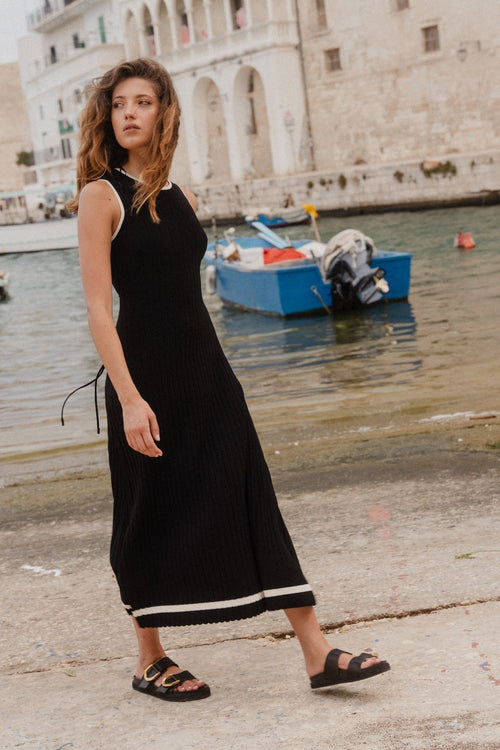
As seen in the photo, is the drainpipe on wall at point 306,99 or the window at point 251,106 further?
the window at point 251,106

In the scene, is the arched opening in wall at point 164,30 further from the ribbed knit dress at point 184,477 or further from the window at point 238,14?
the ribbed knit dress at point 184,477

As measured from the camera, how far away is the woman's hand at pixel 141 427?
2389mm

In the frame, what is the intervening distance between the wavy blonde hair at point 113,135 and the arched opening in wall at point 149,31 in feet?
141

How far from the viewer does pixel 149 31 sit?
4478 cm

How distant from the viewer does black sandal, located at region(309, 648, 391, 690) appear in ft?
7.88

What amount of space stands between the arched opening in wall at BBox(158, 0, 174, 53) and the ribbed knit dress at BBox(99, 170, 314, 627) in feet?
141

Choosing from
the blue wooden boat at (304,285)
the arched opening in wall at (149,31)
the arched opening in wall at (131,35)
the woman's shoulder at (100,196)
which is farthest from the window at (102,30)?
the woman's shoulder at (100,196)

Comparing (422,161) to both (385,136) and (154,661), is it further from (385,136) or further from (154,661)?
(154,661)

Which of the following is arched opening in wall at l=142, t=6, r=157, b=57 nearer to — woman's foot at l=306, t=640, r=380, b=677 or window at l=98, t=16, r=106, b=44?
window at l=98, t=16, r=106, b=44

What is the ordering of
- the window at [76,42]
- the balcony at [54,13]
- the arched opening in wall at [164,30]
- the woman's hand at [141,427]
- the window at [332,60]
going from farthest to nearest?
the window at [76,42]
the balcony at [54,13]
the arched opening in wall at [164,30]
the window at [332,60]
the woman's hand at [141,427]

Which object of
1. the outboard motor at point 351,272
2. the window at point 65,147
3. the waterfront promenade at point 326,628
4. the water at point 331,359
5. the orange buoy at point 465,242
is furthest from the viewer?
the window at point 65,147

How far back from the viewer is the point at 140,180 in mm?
2484

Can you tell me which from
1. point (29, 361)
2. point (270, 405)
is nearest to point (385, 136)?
point (29, 361)

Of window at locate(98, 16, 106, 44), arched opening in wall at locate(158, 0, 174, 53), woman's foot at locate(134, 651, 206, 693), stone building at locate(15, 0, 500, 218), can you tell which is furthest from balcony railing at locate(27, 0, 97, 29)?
woman's foot at locate(134, 651, 206, 693)
